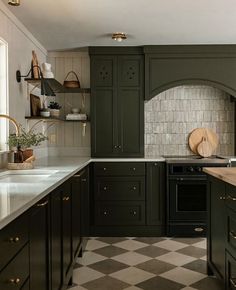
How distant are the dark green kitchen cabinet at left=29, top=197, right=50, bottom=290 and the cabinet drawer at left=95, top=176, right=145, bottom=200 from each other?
2.53m

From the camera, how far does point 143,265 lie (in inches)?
145

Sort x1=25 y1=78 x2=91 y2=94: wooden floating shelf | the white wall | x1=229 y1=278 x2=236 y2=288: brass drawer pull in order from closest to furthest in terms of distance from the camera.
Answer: x1=229 y1=278 x2=236 y2=288: brass drawer pull → the white wall → x1=25 y1=78 x2=91 y2=94: wooden floating shelf

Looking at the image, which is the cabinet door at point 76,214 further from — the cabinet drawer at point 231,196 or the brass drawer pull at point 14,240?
the brass drawer pull at point 14,240

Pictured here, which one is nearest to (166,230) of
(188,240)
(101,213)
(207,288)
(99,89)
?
(188,240)

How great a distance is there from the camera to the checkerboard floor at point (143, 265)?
3.22 m

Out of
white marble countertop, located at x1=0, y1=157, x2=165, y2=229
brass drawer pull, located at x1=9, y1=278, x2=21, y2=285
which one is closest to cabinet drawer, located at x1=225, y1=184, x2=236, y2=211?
white marble countertop, located at x1=0, y1=157, x2=165, y2=229

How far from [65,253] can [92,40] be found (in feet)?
8.88

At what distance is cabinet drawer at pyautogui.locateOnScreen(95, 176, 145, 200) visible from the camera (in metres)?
4.77

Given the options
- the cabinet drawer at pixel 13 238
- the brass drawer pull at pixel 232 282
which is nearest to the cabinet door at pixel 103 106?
the brass drawer pull at pixel 232 282

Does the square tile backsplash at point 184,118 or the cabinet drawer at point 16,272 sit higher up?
the square tile backsplash at point 184,118

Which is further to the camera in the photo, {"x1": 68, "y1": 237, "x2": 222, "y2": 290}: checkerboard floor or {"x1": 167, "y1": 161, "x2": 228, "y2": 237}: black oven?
{"x1": 167, "y1": 161, "x2": 228, "y2": 237}: black oven

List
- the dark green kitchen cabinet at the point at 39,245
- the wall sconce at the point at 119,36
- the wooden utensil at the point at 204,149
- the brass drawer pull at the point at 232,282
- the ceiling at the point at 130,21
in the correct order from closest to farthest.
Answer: the dark green kitchen cabinet at the point at 39,245
the brass drawer pull at the point at 232,282
the ceiling at the point at 130,21
the wall sconce at the point at 119,36
the wooden utensil at the point at 204,149

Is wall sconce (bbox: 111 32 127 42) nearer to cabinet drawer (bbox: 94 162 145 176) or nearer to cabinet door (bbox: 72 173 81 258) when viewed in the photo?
cabinet drawer (bbox: 94 162 145 176)

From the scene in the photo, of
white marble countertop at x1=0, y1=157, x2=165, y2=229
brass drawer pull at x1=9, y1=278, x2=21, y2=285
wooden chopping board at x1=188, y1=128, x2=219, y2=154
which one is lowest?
brass drawer pull at x1=9, y1=278, x2=21, y2=285
